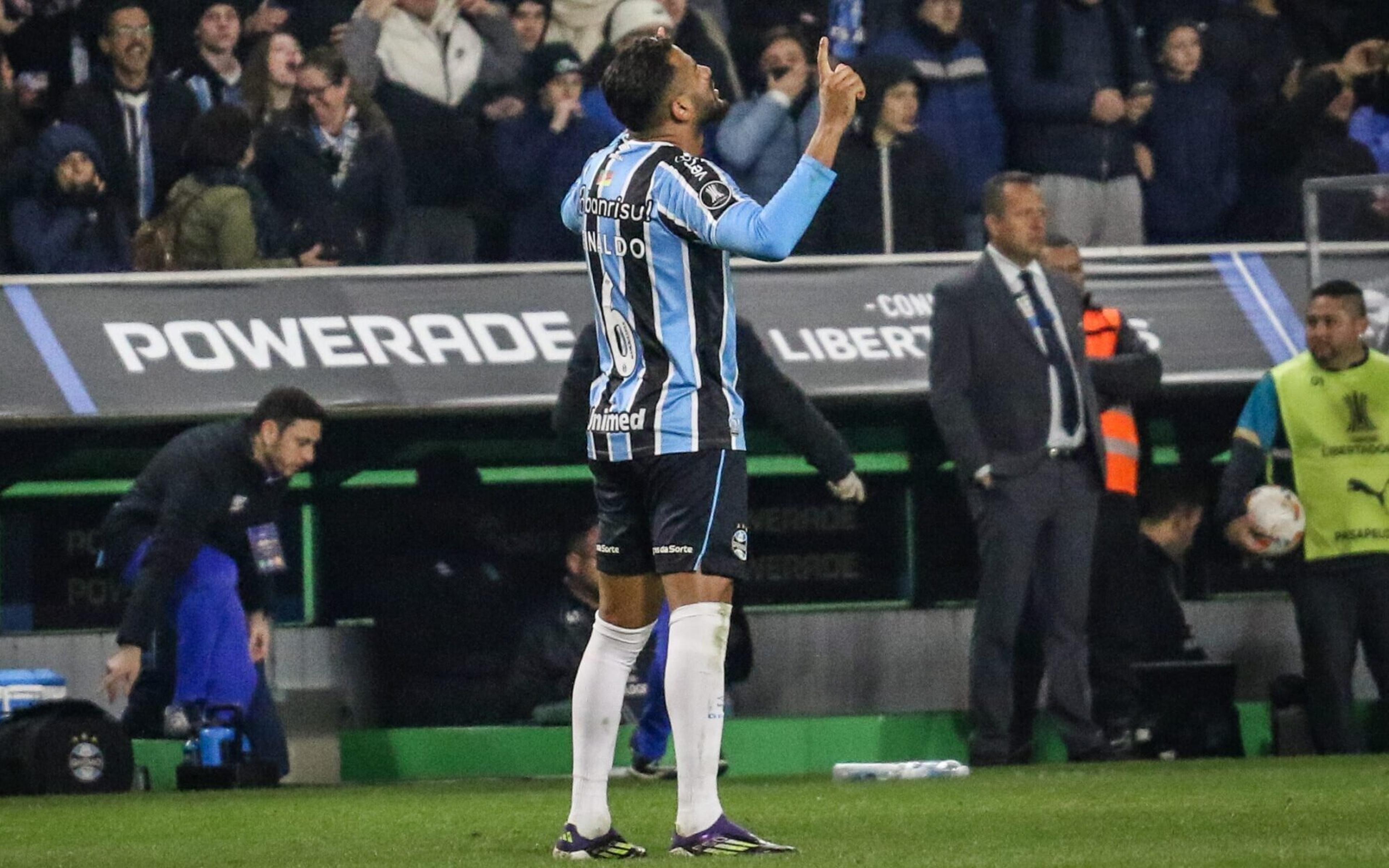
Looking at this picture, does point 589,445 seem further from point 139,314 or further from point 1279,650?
point 1279,650

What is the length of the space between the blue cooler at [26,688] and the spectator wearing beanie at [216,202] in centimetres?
192

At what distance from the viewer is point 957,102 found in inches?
484

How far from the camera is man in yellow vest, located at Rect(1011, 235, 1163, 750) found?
10.4 meters

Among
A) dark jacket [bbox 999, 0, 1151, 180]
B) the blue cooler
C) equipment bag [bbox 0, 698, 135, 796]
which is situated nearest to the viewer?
equipment bag [bbox 0, 698, 135, 796]

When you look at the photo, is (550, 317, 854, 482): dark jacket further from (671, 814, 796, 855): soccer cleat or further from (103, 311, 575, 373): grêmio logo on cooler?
(671, 814, 796, 855): soccer cleat

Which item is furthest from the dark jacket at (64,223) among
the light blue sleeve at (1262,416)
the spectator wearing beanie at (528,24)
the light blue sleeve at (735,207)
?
the light blue sleeve at (735,207)

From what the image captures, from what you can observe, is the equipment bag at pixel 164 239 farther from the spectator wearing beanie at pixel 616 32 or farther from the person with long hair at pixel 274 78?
the spectator wearing beanie at pixel 616 32

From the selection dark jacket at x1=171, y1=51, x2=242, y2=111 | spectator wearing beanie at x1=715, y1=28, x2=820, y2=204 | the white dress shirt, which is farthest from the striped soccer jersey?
dark jacket at x1=171, y1=51, x2=242, y2=111

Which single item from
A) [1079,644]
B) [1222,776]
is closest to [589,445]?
[1222,776]

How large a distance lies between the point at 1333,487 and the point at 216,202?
4888 millimetres

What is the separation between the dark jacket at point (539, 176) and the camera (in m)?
11.8

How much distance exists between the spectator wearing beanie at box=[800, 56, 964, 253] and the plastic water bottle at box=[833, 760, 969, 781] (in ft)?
10.8

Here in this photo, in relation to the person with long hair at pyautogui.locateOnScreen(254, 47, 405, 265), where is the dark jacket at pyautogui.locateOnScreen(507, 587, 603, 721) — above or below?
A: below

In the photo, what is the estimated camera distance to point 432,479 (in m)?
11.9
